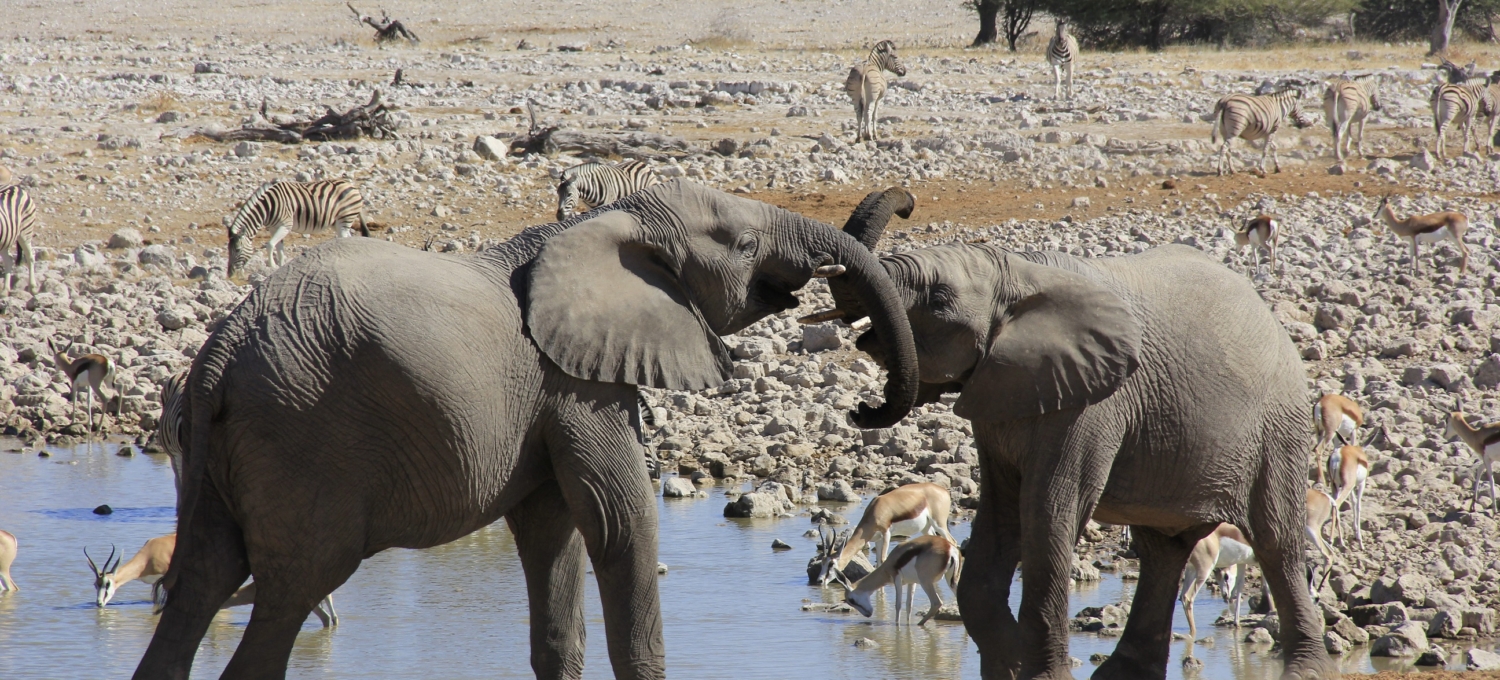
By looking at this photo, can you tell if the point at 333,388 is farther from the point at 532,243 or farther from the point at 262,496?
the point at 532,243

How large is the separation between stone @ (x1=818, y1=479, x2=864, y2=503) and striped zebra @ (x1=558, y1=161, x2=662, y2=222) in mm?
6837

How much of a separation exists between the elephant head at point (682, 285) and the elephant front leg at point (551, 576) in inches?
23.9

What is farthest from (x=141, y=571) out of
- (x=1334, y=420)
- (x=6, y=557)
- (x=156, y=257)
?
(x=156, y=257)

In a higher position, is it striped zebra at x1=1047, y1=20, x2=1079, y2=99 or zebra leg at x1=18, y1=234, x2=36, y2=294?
striped zebra at x1=1047, y1=20, x2=1079, y2=99

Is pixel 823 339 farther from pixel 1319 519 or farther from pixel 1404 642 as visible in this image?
pixel 1404 642

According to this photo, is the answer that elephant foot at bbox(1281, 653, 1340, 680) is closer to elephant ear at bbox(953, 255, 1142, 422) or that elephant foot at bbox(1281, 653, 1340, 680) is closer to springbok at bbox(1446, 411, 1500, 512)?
elephant ear at bbox(953, 255, 1142, 422)

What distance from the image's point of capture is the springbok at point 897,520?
27.1 ft

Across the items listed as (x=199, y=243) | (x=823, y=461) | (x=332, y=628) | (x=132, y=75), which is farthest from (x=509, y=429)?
(x=132, y=75)

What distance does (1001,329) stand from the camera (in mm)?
5086

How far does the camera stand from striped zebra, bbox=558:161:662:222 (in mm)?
16344

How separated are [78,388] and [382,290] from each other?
7657 mm

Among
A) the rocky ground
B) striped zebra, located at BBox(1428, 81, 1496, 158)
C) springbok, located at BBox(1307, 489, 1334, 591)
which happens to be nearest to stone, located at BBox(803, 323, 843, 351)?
the rocky ground

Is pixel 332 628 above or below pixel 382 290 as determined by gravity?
below

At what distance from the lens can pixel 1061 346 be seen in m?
5.04
